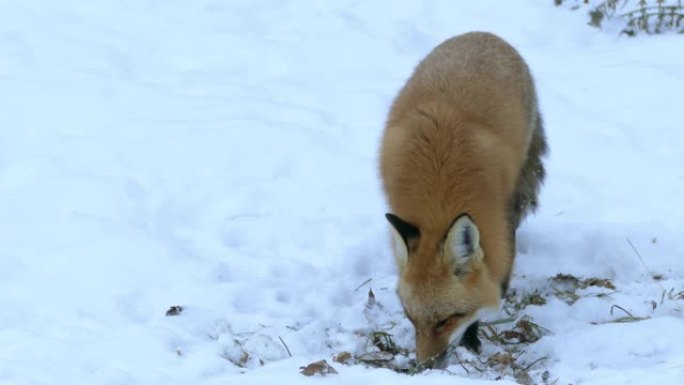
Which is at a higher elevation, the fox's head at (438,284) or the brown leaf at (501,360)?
the fox's head at (438,284)

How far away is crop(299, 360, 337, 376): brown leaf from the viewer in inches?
173

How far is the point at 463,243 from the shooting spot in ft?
14.8

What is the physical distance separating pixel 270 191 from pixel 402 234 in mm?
2555

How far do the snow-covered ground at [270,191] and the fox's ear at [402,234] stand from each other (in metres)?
0.63

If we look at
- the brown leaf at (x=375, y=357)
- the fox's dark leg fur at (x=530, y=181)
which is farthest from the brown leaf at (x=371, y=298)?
the fox's dark leg fur at (x=530, y=181)

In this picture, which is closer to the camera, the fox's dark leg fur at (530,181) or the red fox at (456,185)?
the red fox at (456,185)

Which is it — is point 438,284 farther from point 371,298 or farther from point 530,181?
point 530,181

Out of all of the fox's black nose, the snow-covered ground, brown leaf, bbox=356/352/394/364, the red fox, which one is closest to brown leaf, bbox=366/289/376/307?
the snow-covered ground

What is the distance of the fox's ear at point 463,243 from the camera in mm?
4391

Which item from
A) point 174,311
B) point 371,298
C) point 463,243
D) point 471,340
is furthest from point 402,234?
point 174,311

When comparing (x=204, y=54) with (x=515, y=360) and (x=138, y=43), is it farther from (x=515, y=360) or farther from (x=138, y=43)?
(x=515, y=360)

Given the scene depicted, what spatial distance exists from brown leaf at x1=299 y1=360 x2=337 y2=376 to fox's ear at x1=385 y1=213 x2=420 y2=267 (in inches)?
26.5

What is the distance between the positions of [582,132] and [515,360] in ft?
11.4

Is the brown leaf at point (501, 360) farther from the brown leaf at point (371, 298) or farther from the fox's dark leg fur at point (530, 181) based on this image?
the brown leaf at point (371, 298)
